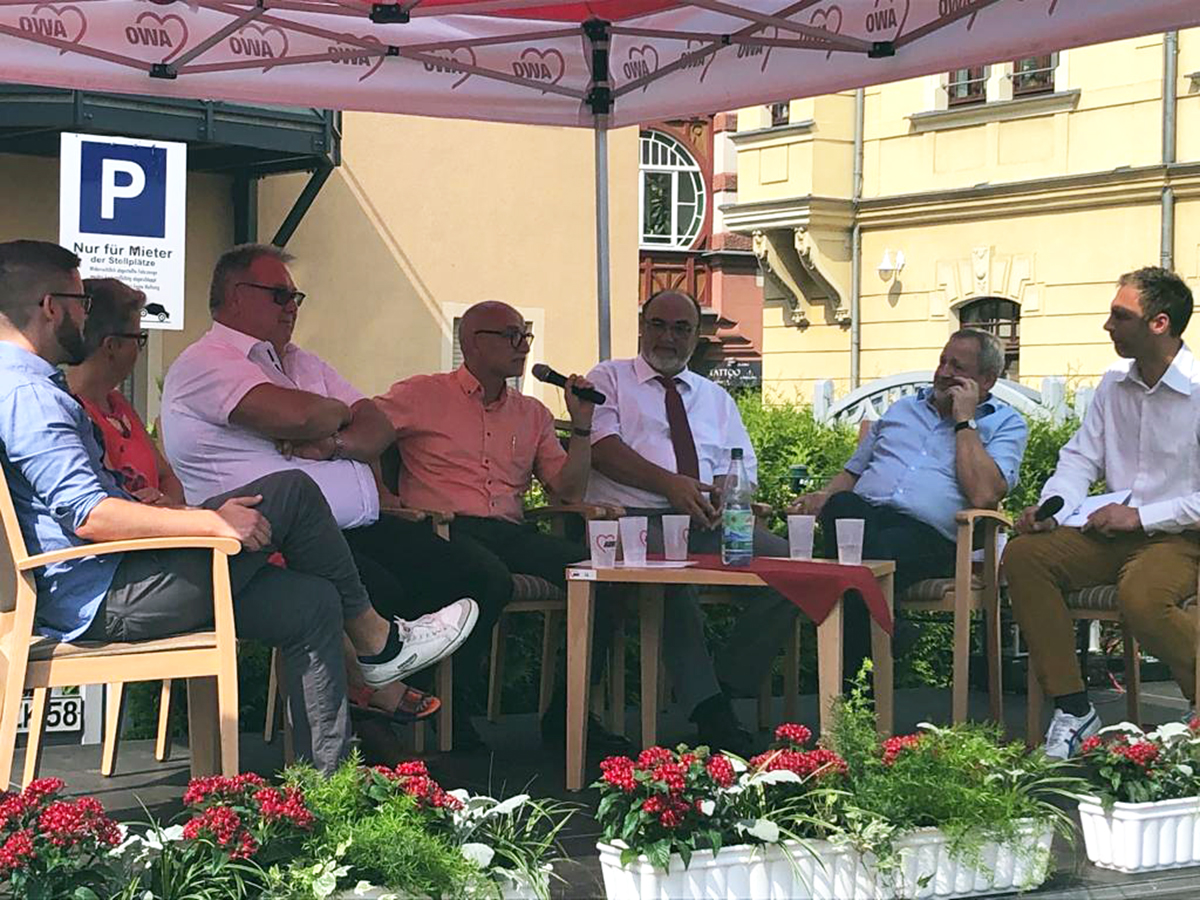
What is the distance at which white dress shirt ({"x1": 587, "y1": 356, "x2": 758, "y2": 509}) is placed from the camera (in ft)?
19.9

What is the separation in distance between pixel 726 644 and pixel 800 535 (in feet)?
2.38

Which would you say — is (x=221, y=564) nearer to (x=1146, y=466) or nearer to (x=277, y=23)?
(x=277, y=23)

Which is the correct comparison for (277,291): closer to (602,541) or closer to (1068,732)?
(602,541)

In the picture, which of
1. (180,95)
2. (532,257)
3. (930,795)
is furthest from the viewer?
(532,257)

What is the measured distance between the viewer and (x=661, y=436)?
6145mm

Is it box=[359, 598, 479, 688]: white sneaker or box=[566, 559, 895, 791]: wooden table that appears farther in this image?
box=[566, 559, 895, 791]: wooden table

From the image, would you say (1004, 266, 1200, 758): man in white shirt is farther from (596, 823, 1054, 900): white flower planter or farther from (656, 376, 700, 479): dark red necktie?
(596, 823, 1054, 900): white flower planter

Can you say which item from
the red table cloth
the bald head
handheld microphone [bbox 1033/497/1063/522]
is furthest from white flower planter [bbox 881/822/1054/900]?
the bald head

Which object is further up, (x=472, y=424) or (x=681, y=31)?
(x=681, y=31)

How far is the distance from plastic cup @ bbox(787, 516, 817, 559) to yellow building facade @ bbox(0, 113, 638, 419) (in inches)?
405

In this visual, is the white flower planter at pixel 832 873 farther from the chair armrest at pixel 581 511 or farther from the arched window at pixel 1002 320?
the arched window at pixel 1002 320

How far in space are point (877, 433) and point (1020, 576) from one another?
1.01 m

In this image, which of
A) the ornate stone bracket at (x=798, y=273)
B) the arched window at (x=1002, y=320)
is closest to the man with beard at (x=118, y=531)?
the arched window at (x=1002, y=320)

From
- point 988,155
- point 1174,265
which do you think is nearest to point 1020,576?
point 1174,265
